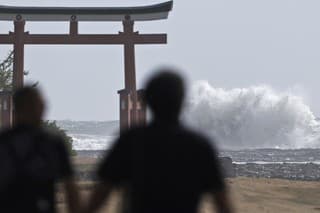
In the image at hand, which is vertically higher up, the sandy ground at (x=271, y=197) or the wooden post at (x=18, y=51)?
the wooden post at (x=18, y=51)

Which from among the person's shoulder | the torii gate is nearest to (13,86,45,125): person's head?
the person's shoulder

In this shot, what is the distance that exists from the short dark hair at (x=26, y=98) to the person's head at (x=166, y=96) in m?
0.70

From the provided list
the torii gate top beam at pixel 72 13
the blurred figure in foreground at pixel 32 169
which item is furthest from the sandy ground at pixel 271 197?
the blurred figure in foreground at pixel 32 169

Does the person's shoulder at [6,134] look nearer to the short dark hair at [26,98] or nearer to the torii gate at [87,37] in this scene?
the short dark hair at [26,98]

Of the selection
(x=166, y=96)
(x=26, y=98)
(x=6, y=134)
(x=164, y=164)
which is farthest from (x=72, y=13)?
(x=164, y=164)

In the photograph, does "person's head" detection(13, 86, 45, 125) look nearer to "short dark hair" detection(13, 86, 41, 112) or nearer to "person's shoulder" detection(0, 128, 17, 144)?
Result: "short dark hair" detection(13, 86, 41, 112)

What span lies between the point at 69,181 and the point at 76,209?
17 cm

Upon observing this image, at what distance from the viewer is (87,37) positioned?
29.9 meters

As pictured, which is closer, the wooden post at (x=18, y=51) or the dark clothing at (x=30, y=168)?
the dark clothing at (x=30, y=168)

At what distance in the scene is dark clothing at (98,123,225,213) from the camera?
509 centimetres

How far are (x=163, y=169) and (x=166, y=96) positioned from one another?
38cm

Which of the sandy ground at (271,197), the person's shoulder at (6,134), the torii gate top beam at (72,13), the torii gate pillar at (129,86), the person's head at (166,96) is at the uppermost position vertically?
the torii gate top beam at (72,13)

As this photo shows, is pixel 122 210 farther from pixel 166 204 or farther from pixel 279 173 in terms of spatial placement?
pixel 279 173

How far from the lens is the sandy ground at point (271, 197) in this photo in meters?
24.1
